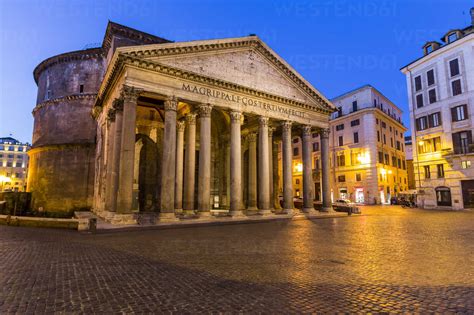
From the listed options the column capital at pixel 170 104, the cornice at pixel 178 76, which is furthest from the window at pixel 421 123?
the column capital at pixel 170 104

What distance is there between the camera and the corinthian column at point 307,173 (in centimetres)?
2245

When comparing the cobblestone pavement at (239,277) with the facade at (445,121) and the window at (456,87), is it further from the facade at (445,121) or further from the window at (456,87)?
the window at (456,87)

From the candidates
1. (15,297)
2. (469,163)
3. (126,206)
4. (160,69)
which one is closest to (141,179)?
(126,206)

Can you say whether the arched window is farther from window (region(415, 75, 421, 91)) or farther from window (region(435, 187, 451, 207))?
window (region(415, 75, 421, 91))

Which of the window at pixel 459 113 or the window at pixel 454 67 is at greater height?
the window at pixel 454 67

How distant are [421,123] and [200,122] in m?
28.8

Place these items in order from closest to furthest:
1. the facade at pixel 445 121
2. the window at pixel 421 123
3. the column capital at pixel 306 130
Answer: the column capital at pixel 306 130 → the facade at pixel 445 121 → the window at pixel 421 123

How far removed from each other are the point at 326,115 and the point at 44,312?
24330 millimetres

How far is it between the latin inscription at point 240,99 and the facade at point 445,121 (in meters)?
19.0

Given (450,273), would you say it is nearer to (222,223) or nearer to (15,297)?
(15,297)

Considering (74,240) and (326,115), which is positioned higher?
(326,115)

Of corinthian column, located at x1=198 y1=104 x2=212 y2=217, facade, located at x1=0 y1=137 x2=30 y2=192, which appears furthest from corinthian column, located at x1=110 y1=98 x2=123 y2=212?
facade, located at x1=0 y1=137 x2=30 y2=192

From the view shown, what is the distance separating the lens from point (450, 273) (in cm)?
561

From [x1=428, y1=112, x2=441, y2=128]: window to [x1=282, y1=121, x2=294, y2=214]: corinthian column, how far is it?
68.4 feet
